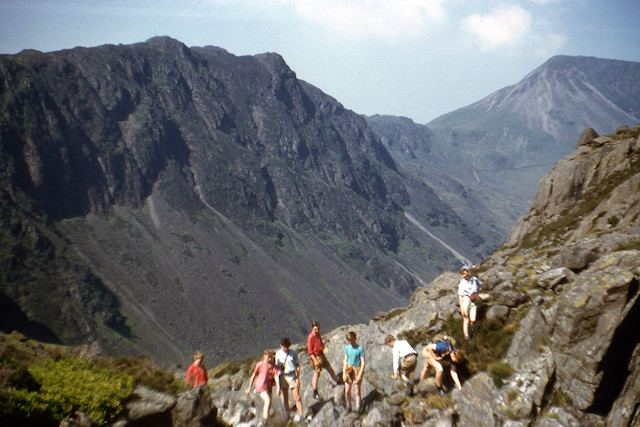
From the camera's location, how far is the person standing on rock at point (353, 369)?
1065 cm

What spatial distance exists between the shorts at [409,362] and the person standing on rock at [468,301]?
220 cm

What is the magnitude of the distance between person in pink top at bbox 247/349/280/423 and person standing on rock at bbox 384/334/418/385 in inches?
146

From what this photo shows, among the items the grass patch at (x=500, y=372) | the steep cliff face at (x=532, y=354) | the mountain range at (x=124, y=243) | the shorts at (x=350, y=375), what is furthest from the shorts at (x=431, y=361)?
→ the mountain range at (x=124, y=243)

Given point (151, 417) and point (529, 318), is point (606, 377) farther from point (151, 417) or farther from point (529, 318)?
point (151, 417)

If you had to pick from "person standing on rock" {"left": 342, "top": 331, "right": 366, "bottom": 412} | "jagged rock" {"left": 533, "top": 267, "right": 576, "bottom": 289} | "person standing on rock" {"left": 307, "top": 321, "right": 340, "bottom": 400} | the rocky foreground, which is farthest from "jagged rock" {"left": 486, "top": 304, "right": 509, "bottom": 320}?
"person standing on rock" {"left": 307, "top": 321, "right": 340, "bottom": 400}

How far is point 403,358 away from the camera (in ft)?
35.3

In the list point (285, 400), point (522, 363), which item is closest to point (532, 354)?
point (522, 363)

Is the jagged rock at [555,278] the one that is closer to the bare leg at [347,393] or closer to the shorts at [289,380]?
the bare leg at [347,393]

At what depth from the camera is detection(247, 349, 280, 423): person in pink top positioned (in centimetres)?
1034

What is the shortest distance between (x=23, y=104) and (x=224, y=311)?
129126mm

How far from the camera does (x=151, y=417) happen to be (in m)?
7.08

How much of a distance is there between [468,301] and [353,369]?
15.6ft

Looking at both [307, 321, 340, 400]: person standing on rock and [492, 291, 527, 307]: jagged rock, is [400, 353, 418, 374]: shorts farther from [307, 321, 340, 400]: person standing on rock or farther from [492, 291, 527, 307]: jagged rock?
[492, 291, 527, 307]: jagged rock

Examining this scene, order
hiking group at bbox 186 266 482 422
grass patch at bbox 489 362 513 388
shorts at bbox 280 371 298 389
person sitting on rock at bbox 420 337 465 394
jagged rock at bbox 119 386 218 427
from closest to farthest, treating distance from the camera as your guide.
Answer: jagged rock at bbox 119 386 218 427 → grass patch at bbox 489 362 513 388 → person sitting on rock at bbox 420 337 465 394 → hiking group at bbox 186 266 482 422 → shorts at bbox 280 371 298 389
